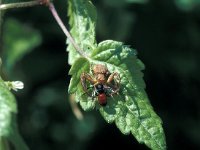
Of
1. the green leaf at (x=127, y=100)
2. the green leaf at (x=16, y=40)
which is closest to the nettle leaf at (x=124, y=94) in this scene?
the green leaf at (x=127, y=100)

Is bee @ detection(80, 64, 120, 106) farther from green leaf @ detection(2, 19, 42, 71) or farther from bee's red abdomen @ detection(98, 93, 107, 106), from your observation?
green leaf @ detection(2, 19, 42, 71)

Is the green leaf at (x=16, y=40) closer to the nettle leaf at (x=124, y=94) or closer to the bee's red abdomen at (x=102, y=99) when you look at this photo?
the nettle leaf at (x=124, y=94)

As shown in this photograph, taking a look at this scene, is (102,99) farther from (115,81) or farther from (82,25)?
(82,25)

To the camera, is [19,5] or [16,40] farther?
[16,40]

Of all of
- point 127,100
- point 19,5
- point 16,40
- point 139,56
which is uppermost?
point 19,5

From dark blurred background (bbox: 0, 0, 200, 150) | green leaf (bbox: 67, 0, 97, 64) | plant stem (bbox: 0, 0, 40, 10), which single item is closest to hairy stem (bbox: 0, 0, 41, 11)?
plant stem (bbox: 0, 0, 40, 10)

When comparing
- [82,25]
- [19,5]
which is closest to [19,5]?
[19,5]

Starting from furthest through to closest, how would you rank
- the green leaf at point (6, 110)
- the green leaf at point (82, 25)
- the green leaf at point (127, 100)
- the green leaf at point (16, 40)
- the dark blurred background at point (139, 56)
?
the dark blurred background at point (139, 56)
the green leaf at point (16, 40)
the green leaf at point (82, 25)
the green leaf at point (127, 100)
the green leaf at point (6, 110)
